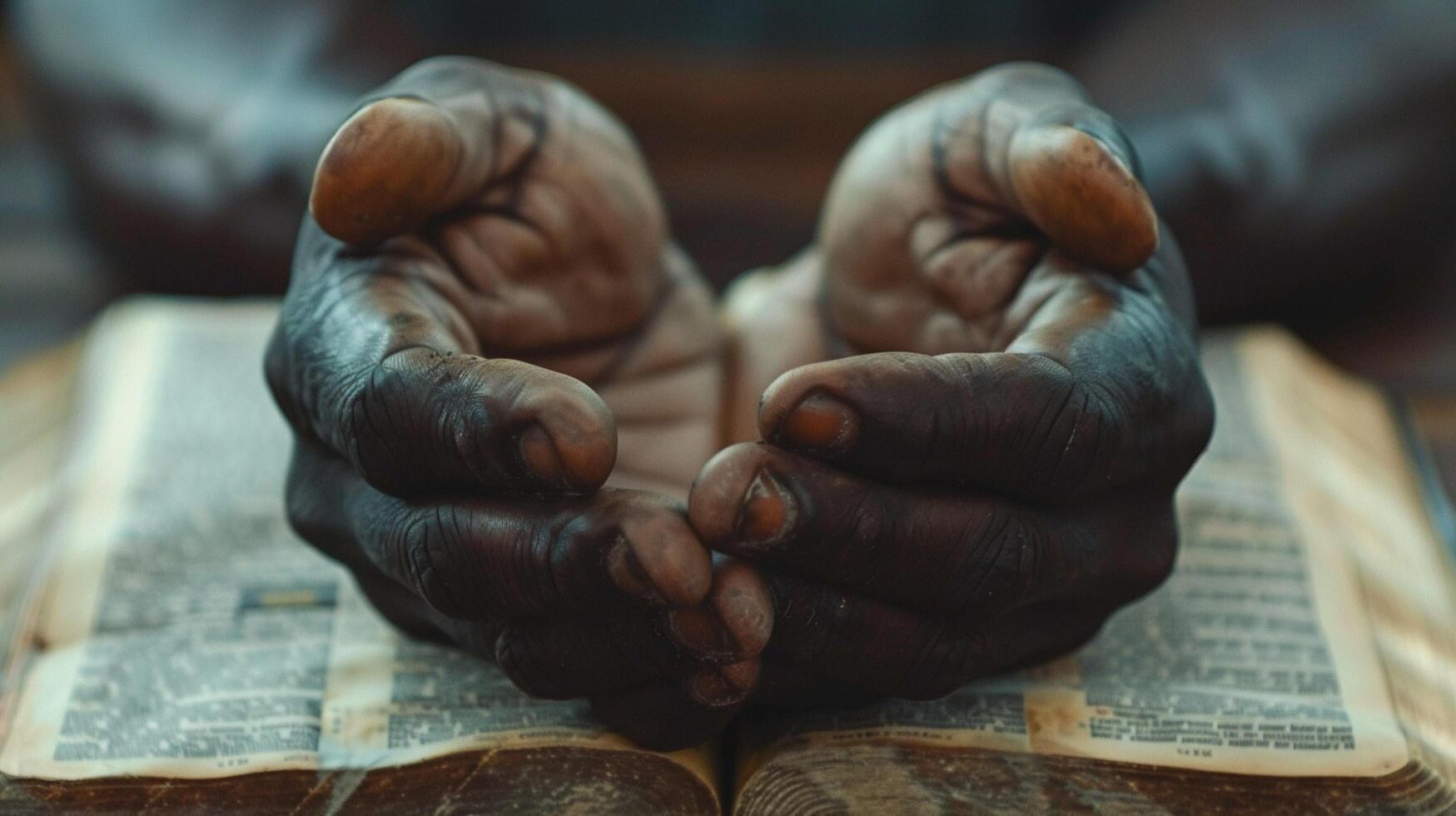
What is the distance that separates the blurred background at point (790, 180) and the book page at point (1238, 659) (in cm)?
17

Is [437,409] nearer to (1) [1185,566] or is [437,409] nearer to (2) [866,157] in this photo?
(2) [866,157]

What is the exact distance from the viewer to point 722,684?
0.58 metres

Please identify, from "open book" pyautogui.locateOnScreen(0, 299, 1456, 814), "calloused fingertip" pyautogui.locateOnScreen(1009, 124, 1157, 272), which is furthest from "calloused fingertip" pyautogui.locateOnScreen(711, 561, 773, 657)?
"calloused fingertip" pyautogui.locateOnScreen(1009, 124, 1157, 272)

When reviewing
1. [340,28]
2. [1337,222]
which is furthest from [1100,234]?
[340,28]

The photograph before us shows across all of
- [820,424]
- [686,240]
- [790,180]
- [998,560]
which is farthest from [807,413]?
[790,180]

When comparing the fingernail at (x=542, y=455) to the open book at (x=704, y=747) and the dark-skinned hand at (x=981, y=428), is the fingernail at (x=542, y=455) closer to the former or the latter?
the dark-skinned hand at (x=981, y=428)

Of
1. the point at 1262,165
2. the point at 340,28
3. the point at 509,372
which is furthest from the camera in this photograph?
the point at 340,28

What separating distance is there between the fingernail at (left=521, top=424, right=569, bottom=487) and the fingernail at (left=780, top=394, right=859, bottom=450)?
0.08 meters

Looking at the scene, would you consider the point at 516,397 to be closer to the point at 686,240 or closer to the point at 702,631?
the point at 702,631

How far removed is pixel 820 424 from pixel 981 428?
0.07 meters

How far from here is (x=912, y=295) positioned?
77 cm

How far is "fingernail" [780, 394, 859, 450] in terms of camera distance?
1.75 feet

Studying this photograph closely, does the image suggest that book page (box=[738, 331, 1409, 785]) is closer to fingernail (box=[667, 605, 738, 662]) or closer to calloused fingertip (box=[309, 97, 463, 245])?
fingernail (box=[667, 605, 738, 662])

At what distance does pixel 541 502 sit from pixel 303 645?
23 centimetres
